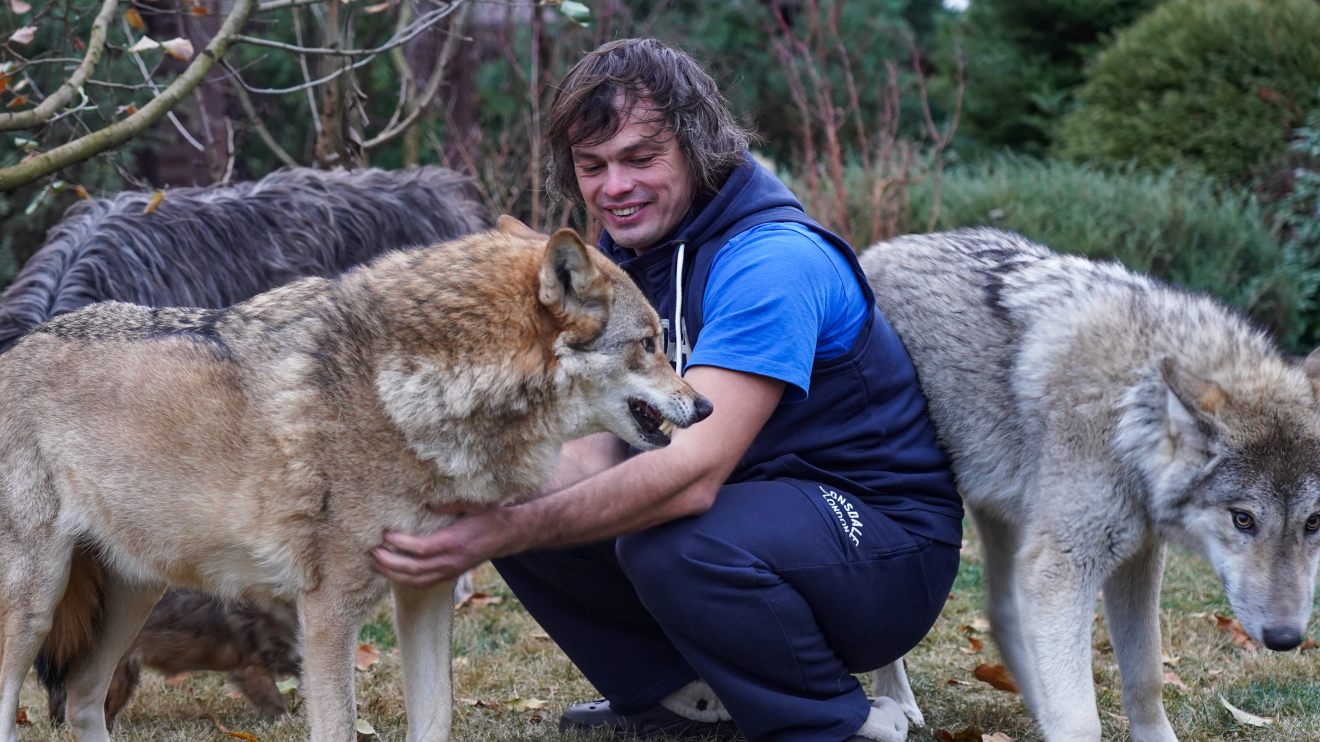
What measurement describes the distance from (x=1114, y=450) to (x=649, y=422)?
1410 millimetres

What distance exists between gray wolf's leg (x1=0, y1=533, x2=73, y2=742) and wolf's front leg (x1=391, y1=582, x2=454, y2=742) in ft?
3.48

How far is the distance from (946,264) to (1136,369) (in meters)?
0.84

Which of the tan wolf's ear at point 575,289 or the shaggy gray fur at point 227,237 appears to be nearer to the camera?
the tan wolf's ear at point 575,289

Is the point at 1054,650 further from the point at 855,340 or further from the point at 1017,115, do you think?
the point at 1017,115

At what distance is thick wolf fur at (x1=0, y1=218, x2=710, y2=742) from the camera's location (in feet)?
10.0

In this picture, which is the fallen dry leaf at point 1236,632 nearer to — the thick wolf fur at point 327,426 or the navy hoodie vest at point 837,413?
the navy hoodie vest at point 837,413

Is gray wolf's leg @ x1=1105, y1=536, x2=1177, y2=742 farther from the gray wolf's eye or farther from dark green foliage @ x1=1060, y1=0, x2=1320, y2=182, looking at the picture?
dark green foliage @ x1=1060, y1=0, x2=1320, y2=182

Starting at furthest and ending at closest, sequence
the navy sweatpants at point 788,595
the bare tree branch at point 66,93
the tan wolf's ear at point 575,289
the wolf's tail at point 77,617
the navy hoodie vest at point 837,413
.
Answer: the bare tree branch at point 66,93 < the wolf's tail at point 77,617 < the navy hoodie vest at point 837,413 < the navy sweatpants at point 788,595 < the tan wolf's ear at point 575,289

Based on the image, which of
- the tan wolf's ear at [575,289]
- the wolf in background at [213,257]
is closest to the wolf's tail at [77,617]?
the wolf in background at [213,257]

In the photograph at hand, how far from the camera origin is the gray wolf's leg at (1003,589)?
3.94m

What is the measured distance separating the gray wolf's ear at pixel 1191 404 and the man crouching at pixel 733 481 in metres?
0.73

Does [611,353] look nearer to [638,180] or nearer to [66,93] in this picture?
[638,180]

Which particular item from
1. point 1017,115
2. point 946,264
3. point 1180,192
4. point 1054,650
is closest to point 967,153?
point 1017,115

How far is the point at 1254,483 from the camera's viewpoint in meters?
3.24
